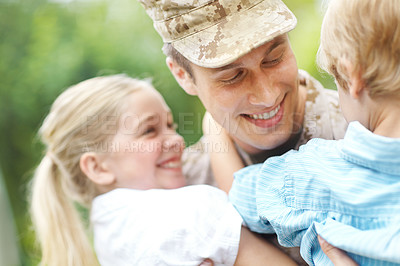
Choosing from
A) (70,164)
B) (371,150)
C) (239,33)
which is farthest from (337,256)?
(70,164)

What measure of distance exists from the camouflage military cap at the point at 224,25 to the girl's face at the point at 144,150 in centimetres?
46

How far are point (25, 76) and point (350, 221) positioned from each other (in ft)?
12.1

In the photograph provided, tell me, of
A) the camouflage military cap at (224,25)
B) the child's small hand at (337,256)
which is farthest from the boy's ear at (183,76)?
the child's small hand at (337,256)

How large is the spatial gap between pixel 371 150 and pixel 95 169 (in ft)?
3.78

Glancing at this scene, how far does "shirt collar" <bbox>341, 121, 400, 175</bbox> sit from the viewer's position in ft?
3.43

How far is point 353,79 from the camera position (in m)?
1.12

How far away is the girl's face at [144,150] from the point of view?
1.79 metres

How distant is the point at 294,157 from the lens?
128 centimetres

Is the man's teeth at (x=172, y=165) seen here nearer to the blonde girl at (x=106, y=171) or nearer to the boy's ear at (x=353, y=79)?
the blonde girl at (x=106, y=171)

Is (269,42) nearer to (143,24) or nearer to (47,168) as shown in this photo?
(47,168)

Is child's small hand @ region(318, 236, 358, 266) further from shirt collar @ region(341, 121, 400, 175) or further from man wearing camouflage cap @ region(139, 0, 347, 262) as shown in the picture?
man wearing camouflage cap @ region(139, 0, 347, 262)

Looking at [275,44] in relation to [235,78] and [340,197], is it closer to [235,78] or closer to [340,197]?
[235,78]

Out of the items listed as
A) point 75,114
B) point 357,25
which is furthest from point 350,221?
point 75,114

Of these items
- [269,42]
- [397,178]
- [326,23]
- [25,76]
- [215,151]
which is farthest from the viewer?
[25,76]
